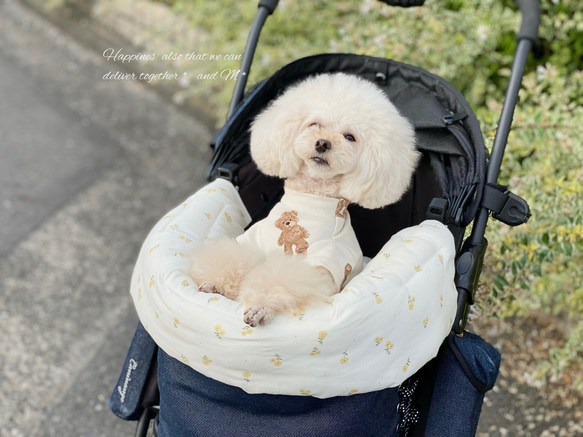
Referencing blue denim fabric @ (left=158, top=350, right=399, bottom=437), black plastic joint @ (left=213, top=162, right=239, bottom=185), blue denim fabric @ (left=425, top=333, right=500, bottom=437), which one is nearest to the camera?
blue denim fabric @ (left=158, top=350, right=399, bottom=437)

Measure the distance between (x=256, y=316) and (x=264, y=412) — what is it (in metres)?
0.27

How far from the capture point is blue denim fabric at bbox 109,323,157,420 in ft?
4.96

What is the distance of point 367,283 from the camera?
3.91ft

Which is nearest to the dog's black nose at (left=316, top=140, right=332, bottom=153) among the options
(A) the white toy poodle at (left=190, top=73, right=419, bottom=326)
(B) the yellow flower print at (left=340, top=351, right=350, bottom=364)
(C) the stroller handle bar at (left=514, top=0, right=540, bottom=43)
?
(A) the white toy poodle at (left=190, top=73, right=419, bottom=326)

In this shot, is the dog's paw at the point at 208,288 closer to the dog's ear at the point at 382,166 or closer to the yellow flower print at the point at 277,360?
the yellow flower print at the point at 277,360

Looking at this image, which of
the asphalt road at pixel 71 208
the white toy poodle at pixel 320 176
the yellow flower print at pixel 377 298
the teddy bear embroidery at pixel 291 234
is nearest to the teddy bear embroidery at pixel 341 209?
the white toy poodle at pixel 320 176

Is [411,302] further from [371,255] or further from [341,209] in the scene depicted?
[371,255]

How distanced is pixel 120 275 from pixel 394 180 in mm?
1660

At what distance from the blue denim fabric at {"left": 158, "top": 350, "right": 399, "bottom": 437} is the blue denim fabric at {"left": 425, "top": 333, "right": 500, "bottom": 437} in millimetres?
143

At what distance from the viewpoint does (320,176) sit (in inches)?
55.4

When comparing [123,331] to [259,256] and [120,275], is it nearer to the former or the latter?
[120,275]

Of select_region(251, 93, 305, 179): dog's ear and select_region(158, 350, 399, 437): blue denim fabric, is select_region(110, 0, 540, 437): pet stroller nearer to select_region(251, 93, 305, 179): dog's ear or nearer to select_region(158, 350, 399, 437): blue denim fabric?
select_region(158, 350, 399, 437): blue denim fabric

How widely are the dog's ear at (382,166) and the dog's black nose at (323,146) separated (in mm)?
91

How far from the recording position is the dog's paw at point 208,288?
4.05ft
